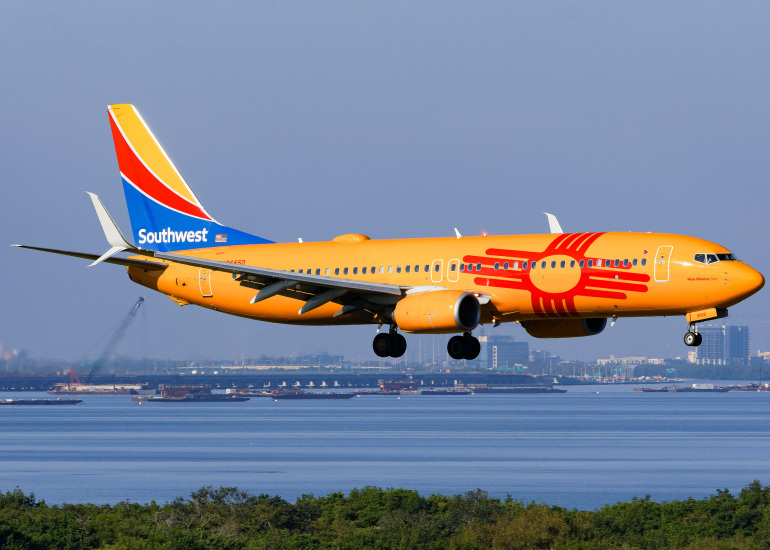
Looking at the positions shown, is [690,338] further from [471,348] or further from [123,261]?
[123,261]

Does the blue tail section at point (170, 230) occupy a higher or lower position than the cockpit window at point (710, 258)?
higher

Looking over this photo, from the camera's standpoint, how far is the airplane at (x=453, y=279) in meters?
51.4

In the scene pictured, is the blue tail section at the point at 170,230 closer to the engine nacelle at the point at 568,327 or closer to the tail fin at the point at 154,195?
the tail fin at the point at 154,195

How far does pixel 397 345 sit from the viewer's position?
59219 mm

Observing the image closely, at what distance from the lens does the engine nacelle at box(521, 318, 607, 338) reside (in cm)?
5941

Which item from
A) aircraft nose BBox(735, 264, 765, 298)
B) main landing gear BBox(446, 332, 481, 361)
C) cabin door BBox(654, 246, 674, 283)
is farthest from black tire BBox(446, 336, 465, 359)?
aircraft nose BBox(735, 264, 765, 298)

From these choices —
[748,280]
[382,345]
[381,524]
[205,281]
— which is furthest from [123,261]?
[381,524]

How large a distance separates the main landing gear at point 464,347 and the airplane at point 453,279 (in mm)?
59

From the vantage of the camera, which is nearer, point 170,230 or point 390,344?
point 390,344

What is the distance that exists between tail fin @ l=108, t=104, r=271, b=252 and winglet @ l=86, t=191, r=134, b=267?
12.0 m

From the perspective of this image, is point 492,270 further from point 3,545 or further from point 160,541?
point 3,545

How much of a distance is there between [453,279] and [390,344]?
5410 millimetres

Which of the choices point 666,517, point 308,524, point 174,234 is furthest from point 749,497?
point 174,234

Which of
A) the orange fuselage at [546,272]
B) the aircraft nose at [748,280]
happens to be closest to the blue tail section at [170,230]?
the orange fuselage at [546,272]
